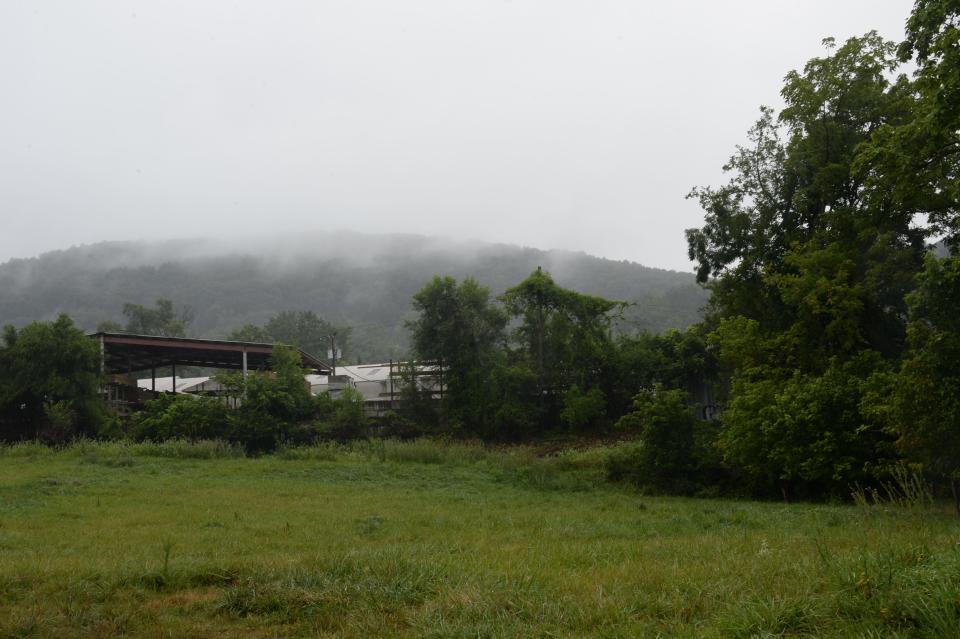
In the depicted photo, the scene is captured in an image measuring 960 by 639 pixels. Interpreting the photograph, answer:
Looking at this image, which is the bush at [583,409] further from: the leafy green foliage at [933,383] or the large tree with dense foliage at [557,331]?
the leafy green foliage at [933,383]

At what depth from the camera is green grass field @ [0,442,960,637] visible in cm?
541

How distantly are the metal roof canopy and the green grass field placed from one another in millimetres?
21612

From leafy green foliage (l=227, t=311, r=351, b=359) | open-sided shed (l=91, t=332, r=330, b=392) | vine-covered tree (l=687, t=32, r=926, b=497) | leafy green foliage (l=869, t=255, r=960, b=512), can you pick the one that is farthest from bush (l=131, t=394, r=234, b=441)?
leafy green foliage (l=227, t=311, r=351, b=359)

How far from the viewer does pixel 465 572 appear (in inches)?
298

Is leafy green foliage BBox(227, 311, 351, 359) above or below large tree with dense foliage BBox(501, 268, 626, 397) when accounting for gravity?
A: below

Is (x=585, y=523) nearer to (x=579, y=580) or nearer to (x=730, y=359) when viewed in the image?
(x=579, y=580)

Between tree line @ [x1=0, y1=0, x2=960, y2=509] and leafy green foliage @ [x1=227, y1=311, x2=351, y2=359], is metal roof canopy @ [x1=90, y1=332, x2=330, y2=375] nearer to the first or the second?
tree line @ [x1=0, y1=0, x2=960, y2=509]

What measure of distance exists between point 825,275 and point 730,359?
12.5ft

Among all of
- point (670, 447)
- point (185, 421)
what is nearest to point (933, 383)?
point (670, 447)

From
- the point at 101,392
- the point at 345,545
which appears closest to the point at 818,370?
the point at 345,545

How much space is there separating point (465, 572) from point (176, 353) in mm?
38850

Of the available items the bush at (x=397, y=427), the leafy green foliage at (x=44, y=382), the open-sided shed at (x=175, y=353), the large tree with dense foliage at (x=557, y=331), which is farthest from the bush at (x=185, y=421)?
the large tree with dense foliage at (x=557, y=331)

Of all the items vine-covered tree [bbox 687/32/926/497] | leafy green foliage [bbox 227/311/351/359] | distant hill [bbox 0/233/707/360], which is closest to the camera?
vine-covered tree [bbox 687/32/926/497]

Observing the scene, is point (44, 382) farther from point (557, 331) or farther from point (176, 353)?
point (557, 331)
